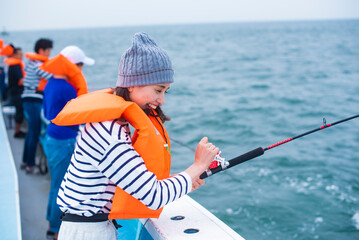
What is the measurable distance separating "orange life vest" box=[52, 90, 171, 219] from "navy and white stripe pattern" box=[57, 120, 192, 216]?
0.04m

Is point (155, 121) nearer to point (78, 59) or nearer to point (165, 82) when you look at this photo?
point (165, 82)

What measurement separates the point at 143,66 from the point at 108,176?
1.34 ft

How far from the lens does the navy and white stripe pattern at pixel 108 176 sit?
3.88 feet

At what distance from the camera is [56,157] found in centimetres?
267

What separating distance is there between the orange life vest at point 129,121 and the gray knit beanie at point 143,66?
0.09 meters

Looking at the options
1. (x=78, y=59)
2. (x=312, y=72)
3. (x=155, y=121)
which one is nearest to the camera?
(x=155, y=121)

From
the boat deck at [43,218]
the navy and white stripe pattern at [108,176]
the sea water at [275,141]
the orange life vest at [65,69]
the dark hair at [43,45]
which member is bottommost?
the sea water at [275,141]

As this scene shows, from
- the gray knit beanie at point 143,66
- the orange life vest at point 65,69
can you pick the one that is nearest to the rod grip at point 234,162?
the gray knit beanie at point 143,66

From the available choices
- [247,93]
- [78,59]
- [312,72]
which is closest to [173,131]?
[247,93]

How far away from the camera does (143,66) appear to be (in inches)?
49.6

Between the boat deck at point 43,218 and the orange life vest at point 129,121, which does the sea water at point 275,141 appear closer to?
the boat deck at point 43,218

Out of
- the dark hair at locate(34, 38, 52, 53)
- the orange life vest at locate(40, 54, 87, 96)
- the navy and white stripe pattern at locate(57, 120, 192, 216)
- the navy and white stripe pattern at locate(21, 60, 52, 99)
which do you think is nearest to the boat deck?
the navy and white stripe pattern at locate(57, 120, 192, 216)

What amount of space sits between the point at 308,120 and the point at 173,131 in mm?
3937

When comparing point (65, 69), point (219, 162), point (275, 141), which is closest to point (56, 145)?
point (65, 69)
